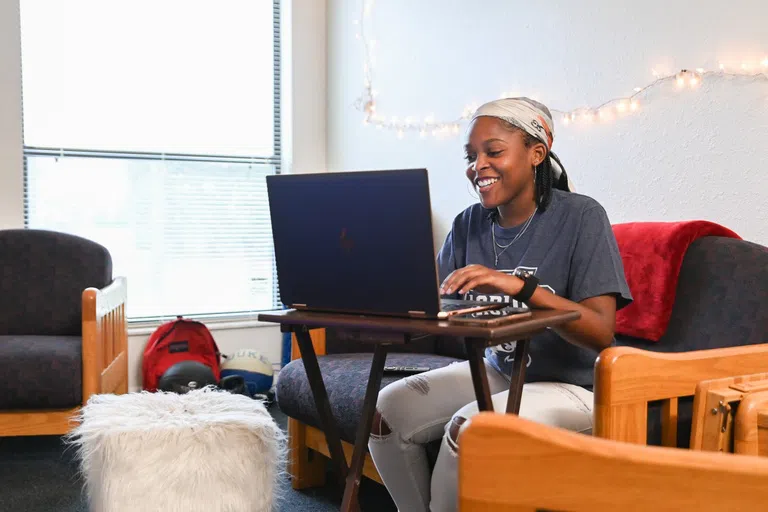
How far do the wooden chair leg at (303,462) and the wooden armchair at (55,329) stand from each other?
2.33 ft

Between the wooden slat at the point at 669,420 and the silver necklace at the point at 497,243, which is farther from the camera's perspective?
the silver necklace at the point at 497,243

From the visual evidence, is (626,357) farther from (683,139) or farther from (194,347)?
(194,347)

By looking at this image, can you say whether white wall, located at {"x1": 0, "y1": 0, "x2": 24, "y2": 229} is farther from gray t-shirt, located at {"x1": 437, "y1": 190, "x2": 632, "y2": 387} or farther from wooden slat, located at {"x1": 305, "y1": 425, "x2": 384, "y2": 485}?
gray t-shirt, located at {"x1": 437, "y1": 190, "x2": 632, "y2": 387}

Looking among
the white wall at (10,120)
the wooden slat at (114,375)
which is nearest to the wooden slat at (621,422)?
the wooden slat at (114,375)

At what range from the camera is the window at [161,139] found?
3627 mm

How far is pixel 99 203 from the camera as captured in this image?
373 cm

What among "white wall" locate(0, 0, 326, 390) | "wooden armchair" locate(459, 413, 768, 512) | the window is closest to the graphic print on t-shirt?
"wooden armchair" locate(459, 413, 768, 512)

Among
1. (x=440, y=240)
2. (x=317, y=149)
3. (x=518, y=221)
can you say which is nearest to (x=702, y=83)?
(x=518, y=221)

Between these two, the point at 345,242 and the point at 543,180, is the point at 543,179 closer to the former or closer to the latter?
the point at 543,180

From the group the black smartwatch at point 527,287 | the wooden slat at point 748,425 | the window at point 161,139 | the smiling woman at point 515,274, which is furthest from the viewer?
the window at point 161,139

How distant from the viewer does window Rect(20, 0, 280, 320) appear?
3.63 metres

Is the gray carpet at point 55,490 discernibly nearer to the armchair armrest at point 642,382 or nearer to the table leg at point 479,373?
the table leg at point 479,373

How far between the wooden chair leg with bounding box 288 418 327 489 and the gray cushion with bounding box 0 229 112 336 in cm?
116

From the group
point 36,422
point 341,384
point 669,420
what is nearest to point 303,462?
point 341,384
